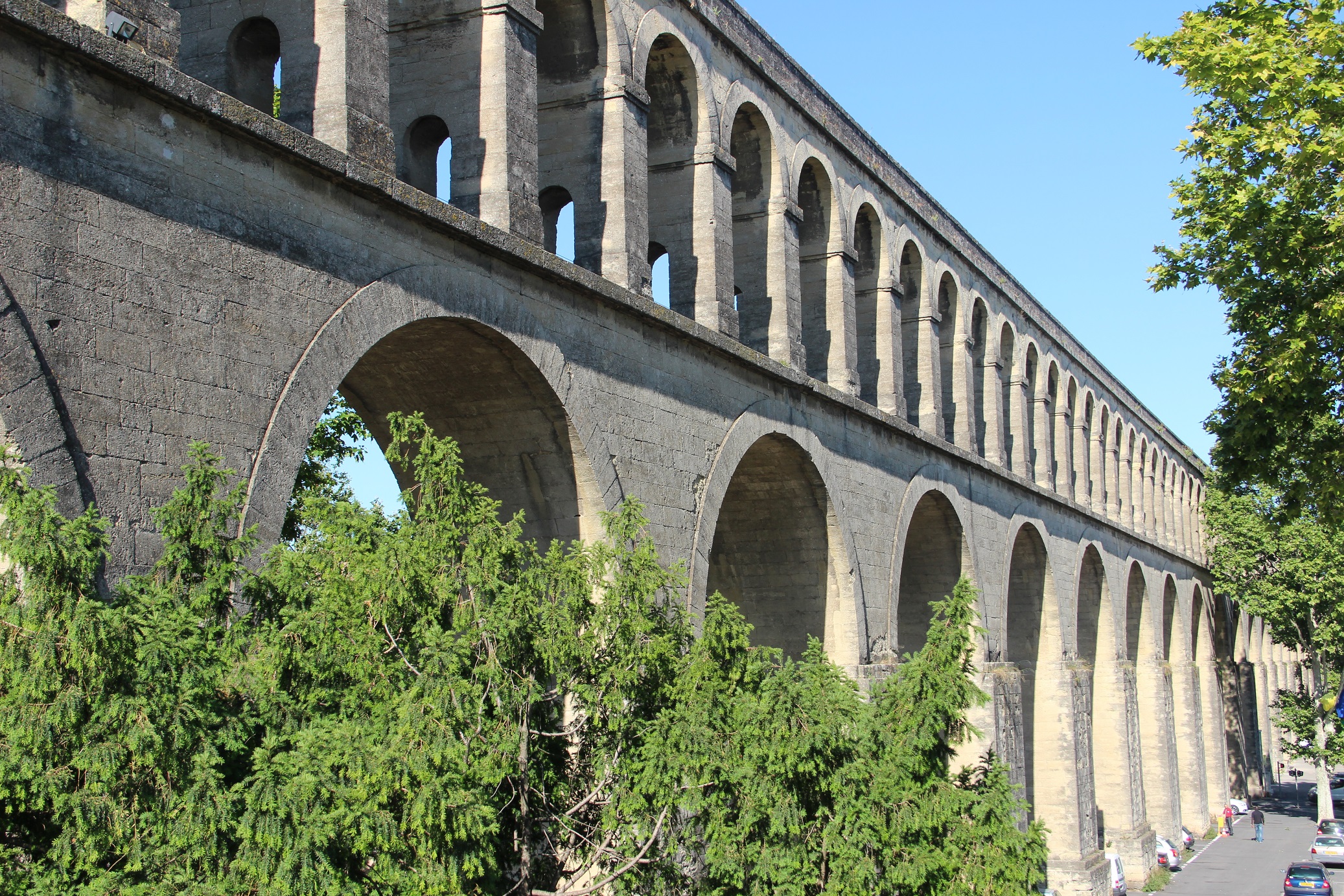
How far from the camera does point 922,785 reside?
23.5 ft

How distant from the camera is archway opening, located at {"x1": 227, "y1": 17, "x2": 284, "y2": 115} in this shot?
9906mm

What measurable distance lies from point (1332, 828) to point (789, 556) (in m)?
23.6

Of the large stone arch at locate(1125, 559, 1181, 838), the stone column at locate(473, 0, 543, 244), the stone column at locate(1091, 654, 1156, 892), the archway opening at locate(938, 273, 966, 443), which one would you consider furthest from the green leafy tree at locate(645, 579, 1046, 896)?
the large stone arch at locate(1125, 559, 1181, 838)

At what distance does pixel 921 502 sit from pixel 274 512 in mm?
12579

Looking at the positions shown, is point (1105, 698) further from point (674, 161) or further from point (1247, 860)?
point (674, 161)

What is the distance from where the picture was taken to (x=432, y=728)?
205 inches

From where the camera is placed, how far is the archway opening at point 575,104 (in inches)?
454

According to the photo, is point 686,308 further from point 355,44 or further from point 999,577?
point 999,577

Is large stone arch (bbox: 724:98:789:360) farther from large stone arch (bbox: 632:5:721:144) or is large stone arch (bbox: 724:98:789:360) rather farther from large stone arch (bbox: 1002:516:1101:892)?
large stone arch (bbox: 1002:516:1101:892)

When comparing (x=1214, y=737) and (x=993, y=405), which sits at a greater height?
(x=993, y=405)

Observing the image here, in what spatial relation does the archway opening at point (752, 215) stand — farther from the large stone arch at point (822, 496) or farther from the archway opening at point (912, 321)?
the archway opening at point (912, 321)

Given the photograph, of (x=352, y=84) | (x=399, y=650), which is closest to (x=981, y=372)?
(x=352, y=84)

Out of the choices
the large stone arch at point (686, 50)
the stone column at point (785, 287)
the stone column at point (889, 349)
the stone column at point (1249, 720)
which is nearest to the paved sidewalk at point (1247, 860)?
the stone column at point (1249, 720)

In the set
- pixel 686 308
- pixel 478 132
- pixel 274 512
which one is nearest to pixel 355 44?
pixel 478 132
